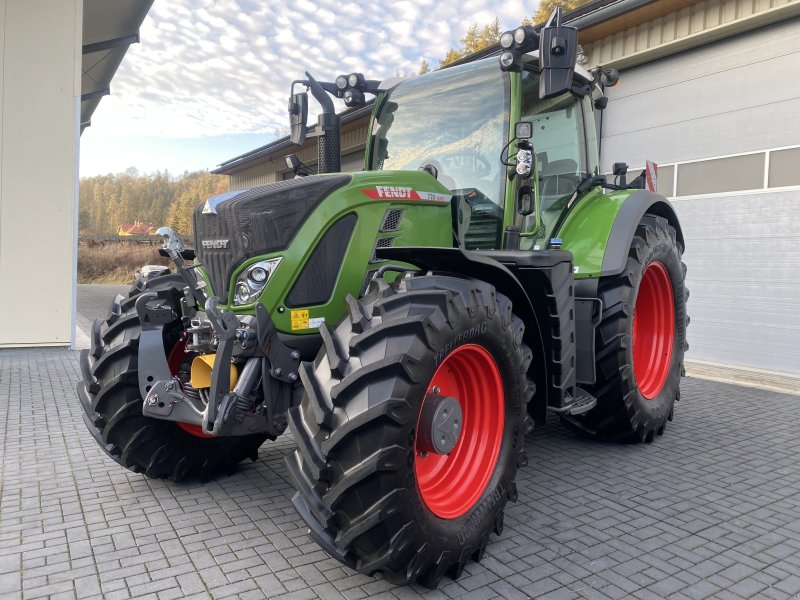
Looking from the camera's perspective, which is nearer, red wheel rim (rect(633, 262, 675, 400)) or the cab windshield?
the cab windshield

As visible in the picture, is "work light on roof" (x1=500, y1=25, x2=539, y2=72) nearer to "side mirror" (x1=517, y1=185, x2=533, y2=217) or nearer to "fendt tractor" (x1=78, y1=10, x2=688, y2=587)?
"fendt tractor" (x1=78, y1=10, x2=688, y2=587)

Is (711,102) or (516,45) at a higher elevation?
(711,102)

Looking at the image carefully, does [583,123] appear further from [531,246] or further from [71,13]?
[71,13]

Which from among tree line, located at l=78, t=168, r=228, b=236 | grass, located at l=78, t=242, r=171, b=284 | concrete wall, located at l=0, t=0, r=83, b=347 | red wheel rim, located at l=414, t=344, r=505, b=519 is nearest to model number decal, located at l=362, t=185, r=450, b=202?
red wheel rim, located at l=414, t=344, r=505, b=519

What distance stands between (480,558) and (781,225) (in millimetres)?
5782

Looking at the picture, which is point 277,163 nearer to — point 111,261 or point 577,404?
point 111,261

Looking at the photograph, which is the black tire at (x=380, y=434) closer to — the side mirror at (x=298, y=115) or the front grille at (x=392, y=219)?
the front grille at (x=392, y=219)

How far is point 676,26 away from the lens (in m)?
7.38

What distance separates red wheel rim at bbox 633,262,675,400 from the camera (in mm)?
4754

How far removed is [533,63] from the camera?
389 cm

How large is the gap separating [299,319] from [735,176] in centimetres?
627

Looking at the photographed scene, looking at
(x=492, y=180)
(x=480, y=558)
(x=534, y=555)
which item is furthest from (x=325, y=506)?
(x=492, y=180)

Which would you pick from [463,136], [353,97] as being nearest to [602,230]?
[463,136]

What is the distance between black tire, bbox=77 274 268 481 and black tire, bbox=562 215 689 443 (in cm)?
226
